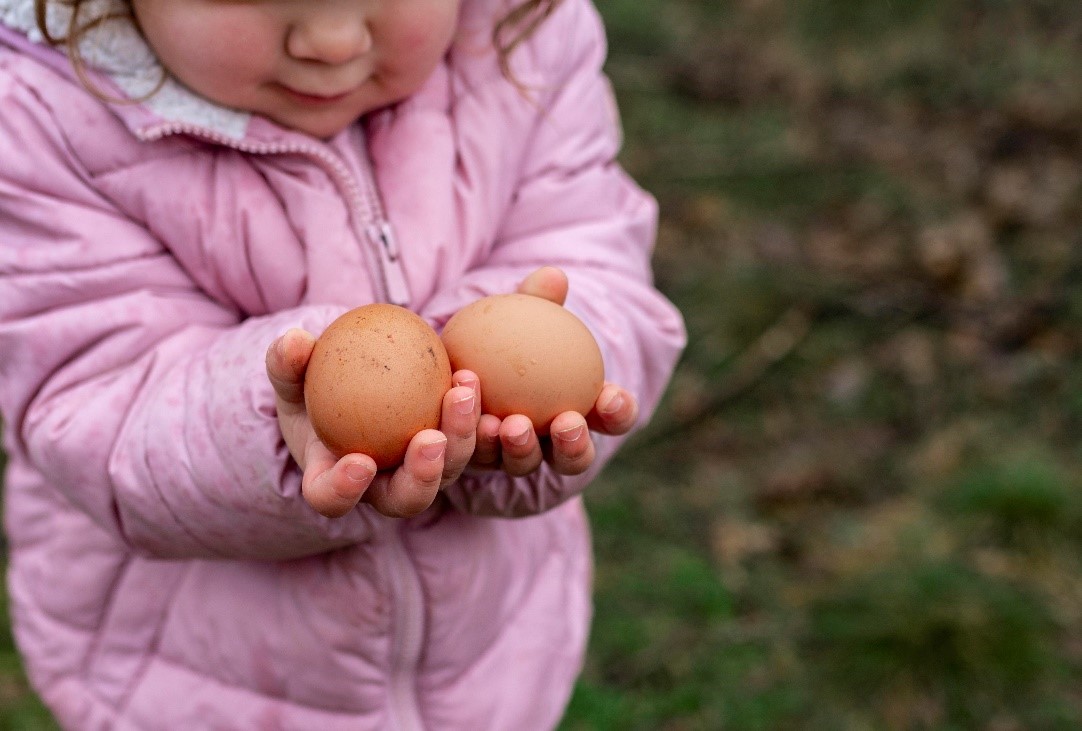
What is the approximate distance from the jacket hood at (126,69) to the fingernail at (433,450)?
46 centimetres

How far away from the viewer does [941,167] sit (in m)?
3.92

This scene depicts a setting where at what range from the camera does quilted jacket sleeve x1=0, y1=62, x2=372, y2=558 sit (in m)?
1.21

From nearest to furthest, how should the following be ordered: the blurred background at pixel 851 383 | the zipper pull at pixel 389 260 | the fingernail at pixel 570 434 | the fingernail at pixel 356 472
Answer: the fingernail at pixel 356 472
the fingernail at pixel 570 434
the zipper pull at pixel 389 260
the blurred background at pixel 851 383

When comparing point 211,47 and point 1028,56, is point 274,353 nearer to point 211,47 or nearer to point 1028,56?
point 211,47

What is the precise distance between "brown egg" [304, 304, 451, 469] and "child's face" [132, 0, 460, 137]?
0.29m

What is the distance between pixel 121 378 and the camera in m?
1.27

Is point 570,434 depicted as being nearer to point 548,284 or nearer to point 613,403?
point 613,403

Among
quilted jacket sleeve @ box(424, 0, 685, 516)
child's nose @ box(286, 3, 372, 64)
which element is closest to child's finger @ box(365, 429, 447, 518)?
quilted jacket sleeve @ box(424, 0, 685, 516)

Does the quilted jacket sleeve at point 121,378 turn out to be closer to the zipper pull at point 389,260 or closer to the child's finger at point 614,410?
the zipper pull at point 389,260

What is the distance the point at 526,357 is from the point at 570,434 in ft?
0.29

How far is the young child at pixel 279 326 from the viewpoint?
47.0 inches

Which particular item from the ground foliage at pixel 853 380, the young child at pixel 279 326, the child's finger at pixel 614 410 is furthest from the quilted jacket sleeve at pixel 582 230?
the ground foliage at pixel 853 380

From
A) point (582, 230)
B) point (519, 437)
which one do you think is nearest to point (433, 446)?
point (519, 437)

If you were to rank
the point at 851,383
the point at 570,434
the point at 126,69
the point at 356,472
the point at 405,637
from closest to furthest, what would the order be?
1. the point at 356,472
2. the point at 570,434
3. the point at 126,69
4. the point at 405,637
5. the point at 851,383
